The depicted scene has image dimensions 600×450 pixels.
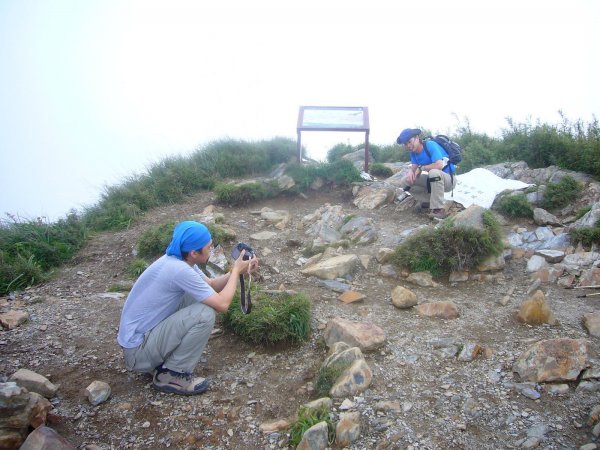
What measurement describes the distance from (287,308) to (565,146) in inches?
268

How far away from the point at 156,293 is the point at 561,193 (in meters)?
6.33

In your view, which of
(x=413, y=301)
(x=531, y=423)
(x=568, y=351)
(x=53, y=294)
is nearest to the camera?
(x=531, y=423)

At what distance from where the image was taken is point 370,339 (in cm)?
Result: 379

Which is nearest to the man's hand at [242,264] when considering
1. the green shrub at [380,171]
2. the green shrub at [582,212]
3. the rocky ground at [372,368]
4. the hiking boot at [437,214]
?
the rocky ground at [372,368]

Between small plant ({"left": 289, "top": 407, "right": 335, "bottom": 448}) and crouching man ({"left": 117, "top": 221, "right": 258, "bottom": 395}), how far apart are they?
896mm

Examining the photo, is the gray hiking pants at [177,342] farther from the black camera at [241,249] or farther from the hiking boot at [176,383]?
the black camera at [241,249]

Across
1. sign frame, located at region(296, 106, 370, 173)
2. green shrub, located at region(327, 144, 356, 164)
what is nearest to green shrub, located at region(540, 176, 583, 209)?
sign frame, located at region(296, 106, 370, 173)

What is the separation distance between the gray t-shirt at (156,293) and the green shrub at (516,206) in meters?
5.38

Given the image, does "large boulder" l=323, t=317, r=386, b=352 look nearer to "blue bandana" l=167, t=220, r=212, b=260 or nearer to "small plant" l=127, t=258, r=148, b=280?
"blue bandana" l=167, t=220, r=212, b=260

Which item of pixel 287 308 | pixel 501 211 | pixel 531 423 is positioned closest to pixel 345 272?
pixel 287 308

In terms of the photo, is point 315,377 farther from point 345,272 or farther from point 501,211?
point 501,211

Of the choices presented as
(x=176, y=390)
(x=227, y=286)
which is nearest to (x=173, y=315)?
(x=227, y=286)

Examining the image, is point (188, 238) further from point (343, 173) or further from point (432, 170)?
point (343, 173)

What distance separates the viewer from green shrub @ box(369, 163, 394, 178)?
953 centimetres
